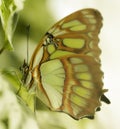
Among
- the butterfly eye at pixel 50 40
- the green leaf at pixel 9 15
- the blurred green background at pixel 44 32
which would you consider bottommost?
the blurred green background at pixel 44 32

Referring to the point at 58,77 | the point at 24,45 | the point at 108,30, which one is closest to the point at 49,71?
the point at 58,77

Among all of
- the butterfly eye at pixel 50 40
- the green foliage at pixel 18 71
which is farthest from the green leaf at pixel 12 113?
the butterfly eye at pixel 50 40

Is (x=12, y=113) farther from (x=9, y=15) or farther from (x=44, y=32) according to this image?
(x=44, y=32)

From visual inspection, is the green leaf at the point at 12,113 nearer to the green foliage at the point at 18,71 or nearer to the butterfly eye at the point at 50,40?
the green foliage at the point at 18,71

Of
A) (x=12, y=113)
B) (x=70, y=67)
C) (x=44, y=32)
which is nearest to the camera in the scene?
(x=12, y=113)

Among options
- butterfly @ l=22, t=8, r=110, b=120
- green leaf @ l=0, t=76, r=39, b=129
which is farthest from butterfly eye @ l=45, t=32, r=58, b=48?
green leaf @ l=0, t=76, r=39, b=129

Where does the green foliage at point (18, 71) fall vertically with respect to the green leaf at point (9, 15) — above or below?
below

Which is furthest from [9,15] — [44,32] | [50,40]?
[44,32]
